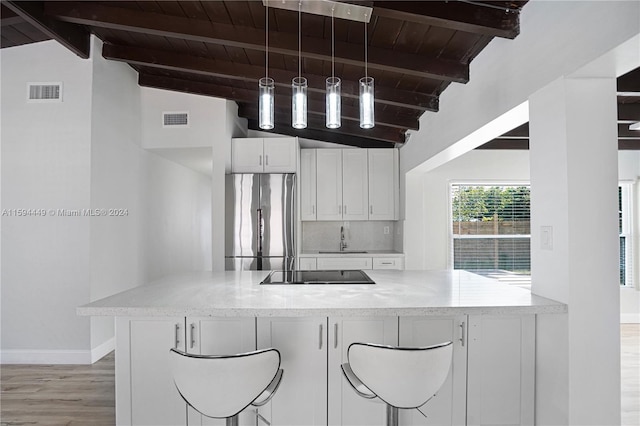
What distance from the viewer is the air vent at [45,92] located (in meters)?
3.81

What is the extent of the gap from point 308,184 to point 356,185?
0.67 meters

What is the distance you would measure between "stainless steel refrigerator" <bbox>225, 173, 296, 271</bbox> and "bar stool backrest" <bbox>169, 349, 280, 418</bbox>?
3.16 meters

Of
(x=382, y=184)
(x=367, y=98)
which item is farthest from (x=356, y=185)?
(x=367, y=98)

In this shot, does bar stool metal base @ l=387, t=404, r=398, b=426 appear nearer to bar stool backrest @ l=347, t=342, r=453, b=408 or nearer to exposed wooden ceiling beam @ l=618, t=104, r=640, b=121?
bar stool backrest @ l=347, t=342, r=453, b=408

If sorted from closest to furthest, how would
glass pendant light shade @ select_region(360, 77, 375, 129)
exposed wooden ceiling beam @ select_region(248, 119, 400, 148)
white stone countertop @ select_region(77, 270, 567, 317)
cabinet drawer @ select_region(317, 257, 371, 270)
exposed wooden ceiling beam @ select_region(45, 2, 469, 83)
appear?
white stone countertop @ select_region(77, 270, 567, 317)
glass pendant light shade @ select_region(360, 77, 375, 129)
exposed wooden ceiling beam @ select_region(45, 2, 469, 83)
cabinet drawer @ select_region(317, 257, 371, 270)
exposed wooden ceiling beam @ select_region(248, 119, 400, 148)

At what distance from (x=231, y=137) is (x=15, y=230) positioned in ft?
7.96

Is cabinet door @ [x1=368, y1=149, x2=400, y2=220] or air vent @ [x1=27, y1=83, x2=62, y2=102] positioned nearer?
air vent @ [x1=27, y1=83, x2=62, y2=102]

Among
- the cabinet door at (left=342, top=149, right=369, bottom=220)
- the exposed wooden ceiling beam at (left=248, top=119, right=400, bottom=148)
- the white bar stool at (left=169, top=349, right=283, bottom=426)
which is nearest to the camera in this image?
the white bar stool at (left=169, top=349, right=283, bottom=426)

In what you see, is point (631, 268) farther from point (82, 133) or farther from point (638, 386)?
point (82, 133)

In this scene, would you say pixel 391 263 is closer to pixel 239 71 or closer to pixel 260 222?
pixel 260 222

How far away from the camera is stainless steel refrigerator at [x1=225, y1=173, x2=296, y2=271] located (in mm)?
4773

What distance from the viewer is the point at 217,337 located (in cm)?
207

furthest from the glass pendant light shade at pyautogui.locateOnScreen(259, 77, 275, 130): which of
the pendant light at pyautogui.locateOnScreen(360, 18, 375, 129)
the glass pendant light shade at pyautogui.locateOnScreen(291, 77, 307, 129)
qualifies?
the pendant light at pyautogui.locateOnScreen(360, 18, 375, 129)

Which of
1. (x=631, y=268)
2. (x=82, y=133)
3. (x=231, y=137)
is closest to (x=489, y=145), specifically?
(x=631, y=268)
